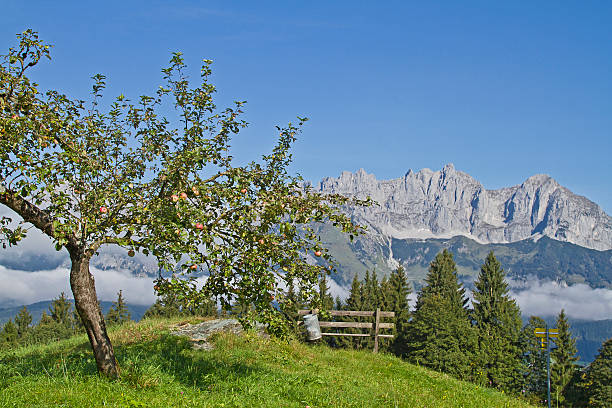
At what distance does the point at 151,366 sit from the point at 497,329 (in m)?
71.5

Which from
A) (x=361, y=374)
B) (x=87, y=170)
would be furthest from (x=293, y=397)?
(x=87, y=170)

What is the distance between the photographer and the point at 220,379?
12820 mm

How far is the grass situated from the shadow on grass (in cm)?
3

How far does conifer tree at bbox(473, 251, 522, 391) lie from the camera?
61159mm

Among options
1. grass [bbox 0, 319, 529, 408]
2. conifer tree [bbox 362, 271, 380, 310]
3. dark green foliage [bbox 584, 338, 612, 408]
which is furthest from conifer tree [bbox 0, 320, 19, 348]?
dark green foliage [bbox 584, 338, 612, 408]

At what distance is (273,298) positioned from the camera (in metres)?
10.9

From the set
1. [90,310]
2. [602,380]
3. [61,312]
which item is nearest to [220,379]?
[90,310]

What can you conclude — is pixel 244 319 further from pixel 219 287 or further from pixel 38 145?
pixel 38 145

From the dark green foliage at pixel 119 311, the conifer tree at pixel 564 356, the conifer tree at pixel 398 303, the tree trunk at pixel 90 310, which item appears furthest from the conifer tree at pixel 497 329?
the tree trunk at pixel 90 310

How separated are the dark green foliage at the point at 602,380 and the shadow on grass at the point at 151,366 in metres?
58.0

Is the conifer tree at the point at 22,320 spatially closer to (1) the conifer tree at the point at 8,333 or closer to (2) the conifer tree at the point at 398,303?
(1) the conifer tree at the point at 8,333

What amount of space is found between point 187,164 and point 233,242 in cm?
217

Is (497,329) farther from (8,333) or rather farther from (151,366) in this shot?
(8,333)

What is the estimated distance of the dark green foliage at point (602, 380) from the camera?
56594 mm
